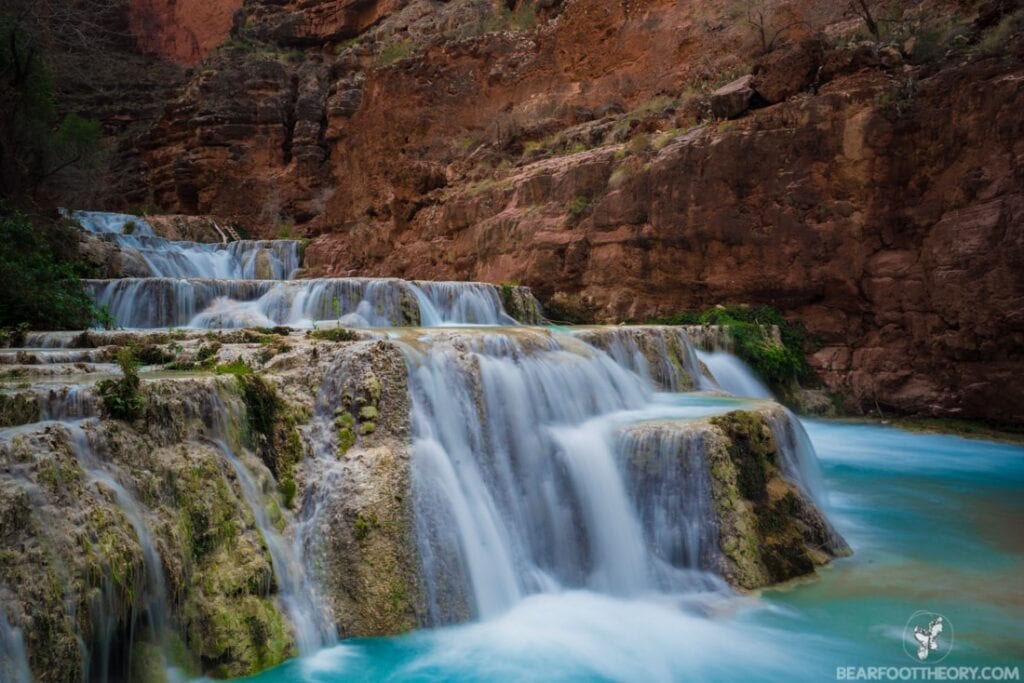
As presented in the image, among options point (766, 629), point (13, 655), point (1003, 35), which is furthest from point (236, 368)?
point (1003, 35)

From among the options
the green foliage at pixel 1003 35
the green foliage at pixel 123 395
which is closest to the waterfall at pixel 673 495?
the green foliage at pixel 123 395

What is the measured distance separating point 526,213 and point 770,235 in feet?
17.8

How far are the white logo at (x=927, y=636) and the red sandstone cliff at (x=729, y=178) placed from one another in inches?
268

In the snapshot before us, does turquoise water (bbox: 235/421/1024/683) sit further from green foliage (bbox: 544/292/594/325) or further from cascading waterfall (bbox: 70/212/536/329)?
green foliage (bbox: 544/292/594/325)

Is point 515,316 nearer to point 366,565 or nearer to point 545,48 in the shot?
point 366,565

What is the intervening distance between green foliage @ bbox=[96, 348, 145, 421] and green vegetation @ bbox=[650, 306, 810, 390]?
957 centimetres

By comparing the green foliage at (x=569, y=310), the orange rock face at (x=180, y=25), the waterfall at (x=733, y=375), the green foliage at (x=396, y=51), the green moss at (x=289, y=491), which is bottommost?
the green moss at (x=289, y=491)

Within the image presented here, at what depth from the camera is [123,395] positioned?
445 centimetres

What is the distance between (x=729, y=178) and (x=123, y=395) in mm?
10888

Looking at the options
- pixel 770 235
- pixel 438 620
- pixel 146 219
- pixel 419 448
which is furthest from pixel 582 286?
pixel 146 219

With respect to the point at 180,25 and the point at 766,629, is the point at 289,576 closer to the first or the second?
the point at 766,629

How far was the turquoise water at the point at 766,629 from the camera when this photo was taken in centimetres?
445

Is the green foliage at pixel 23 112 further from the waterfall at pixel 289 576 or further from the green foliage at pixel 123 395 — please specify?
the waterfall at pixel 289 576

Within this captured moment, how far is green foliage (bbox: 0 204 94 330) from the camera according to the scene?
8.23m
